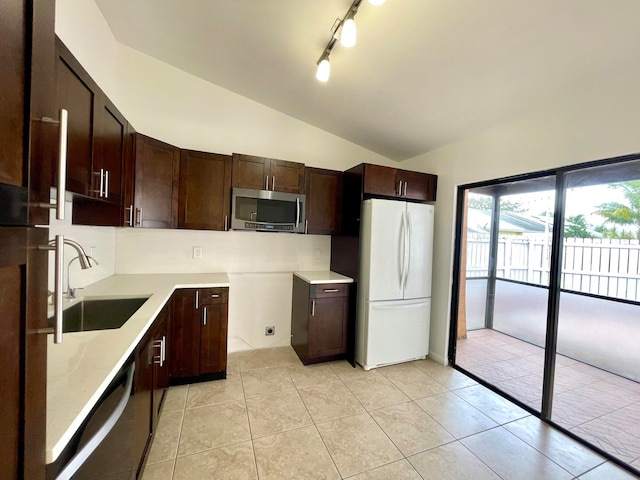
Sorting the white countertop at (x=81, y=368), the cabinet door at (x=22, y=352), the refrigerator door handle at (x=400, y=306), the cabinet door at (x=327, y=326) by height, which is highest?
the cabinet door at (x=22, y=352)

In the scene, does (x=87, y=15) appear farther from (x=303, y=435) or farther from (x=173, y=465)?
(x=303, y=435)

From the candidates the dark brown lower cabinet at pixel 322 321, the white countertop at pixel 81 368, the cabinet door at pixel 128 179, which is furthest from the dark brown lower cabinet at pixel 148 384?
the dark brown lower cabinet at pixel 322 321

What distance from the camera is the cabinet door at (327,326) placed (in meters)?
2.86

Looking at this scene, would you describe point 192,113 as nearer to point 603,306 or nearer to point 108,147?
point 108,147

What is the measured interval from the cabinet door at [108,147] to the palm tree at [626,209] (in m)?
3.50

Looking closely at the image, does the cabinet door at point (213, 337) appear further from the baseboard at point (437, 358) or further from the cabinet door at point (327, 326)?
the baseboard at point (437, 358)

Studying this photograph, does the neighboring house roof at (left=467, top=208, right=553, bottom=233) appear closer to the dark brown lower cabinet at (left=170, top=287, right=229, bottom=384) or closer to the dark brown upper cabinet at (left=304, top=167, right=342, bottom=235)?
the dark brown upper cabinet at (left=304, top=167, right=342, bottom=235)

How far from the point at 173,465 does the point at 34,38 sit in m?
2.12

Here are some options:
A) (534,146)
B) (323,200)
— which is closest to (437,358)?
(323,200)

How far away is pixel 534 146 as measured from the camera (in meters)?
2.25

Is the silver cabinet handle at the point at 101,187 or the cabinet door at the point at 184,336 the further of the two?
the cabinet door at the point at 184,336

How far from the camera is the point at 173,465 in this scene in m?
1.65

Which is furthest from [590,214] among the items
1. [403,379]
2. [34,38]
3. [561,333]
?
[34,38]

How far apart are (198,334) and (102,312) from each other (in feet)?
2.52
